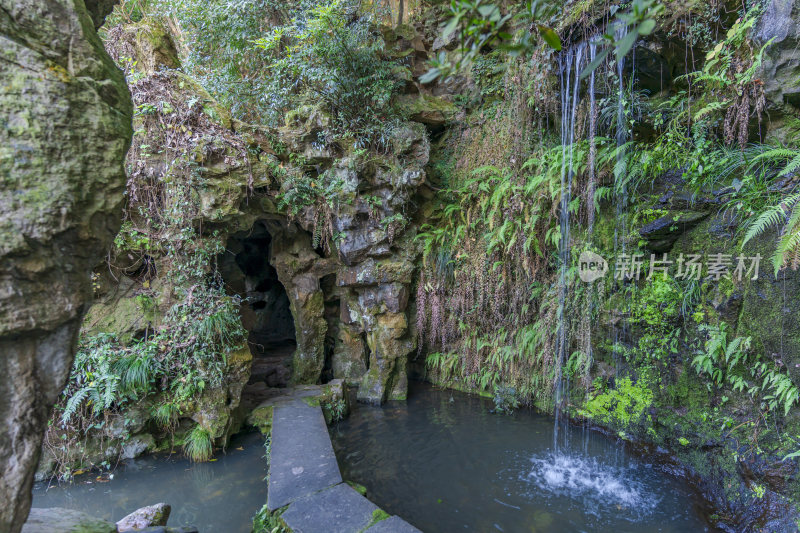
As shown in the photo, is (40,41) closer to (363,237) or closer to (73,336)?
(73,336)

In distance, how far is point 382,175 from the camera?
690 centimetres

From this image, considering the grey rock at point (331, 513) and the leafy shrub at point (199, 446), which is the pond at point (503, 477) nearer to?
the grey rock at point (331, 513)

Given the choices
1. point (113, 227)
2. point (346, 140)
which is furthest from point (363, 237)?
point (113, 227)

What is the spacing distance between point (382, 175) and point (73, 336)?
5.79 m

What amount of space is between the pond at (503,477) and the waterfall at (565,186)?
0.59 metres

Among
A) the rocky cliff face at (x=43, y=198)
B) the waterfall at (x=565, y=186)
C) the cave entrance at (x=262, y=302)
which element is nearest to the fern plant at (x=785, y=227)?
the waterfall at (x=565, y=186)

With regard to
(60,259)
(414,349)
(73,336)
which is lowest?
(414,349)

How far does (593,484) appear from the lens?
4.32 meters

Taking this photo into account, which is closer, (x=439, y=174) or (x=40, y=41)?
(x=40, y=41)

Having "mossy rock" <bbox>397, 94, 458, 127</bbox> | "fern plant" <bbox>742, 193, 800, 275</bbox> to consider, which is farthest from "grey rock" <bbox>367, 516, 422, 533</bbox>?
"mossy rock" <bbox>397, 94, 458, 127</bbox>

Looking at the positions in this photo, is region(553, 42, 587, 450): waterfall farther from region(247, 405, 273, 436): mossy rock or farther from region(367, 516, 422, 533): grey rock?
region(247, 405, 273, 436): mossy rock

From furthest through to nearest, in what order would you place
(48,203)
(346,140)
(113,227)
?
(346,140), (113,227), (48,203)

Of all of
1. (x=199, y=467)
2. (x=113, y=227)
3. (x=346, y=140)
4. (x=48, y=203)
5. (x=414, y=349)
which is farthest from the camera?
(x=414, y=349)

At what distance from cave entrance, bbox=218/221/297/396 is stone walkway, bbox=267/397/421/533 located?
10.8 ft
